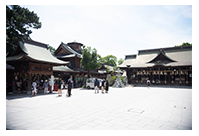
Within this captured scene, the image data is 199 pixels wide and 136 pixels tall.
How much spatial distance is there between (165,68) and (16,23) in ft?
91.6

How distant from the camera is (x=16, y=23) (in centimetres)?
1703

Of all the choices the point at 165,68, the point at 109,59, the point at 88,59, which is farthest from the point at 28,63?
the point at 109,59

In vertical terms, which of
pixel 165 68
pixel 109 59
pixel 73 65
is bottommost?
pixel 165 68

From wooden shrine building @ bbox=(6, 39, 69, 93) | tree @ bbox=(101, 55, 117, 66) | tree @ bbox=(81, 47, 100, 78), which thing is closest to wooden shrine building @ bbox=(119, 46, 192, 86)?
tree @ bbox=(81, 47, 100, 78)

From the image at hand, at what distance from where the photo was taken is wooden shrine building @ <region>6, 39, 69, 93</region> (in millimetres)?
14688

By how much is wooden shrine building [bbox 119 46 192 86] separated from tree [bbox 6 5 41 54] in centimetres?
2158

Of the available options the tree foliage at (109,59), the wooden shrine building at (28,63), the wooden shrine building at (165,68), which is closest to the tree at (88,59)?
the wooden shrine building at (28,63)

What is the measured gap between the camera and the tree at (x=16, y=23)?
1619 cm

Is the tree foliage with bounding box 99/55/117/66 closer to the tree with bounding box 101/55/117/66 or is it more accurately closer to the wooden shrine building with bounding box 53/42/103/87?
the tree with bounding box 101/55/117/66

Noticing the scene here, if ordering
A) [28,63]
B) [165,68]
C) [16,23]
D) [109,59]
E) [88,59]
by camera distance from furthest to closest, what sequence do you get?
[109,59], [165,68], [88,59], [16,23], [28,63]

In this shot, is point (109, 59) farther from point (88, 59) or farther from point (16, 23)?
point (16, 23)

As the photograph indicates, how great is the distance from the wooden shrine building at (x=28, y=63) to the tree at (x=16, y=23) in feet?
6.33

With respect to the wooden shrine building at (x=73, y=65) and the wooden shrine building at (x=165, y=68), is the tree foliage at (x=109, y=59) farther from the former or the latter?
the wooden shrine building at (x=73, y=65)

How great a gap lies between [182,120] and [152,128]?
1.76 meters
